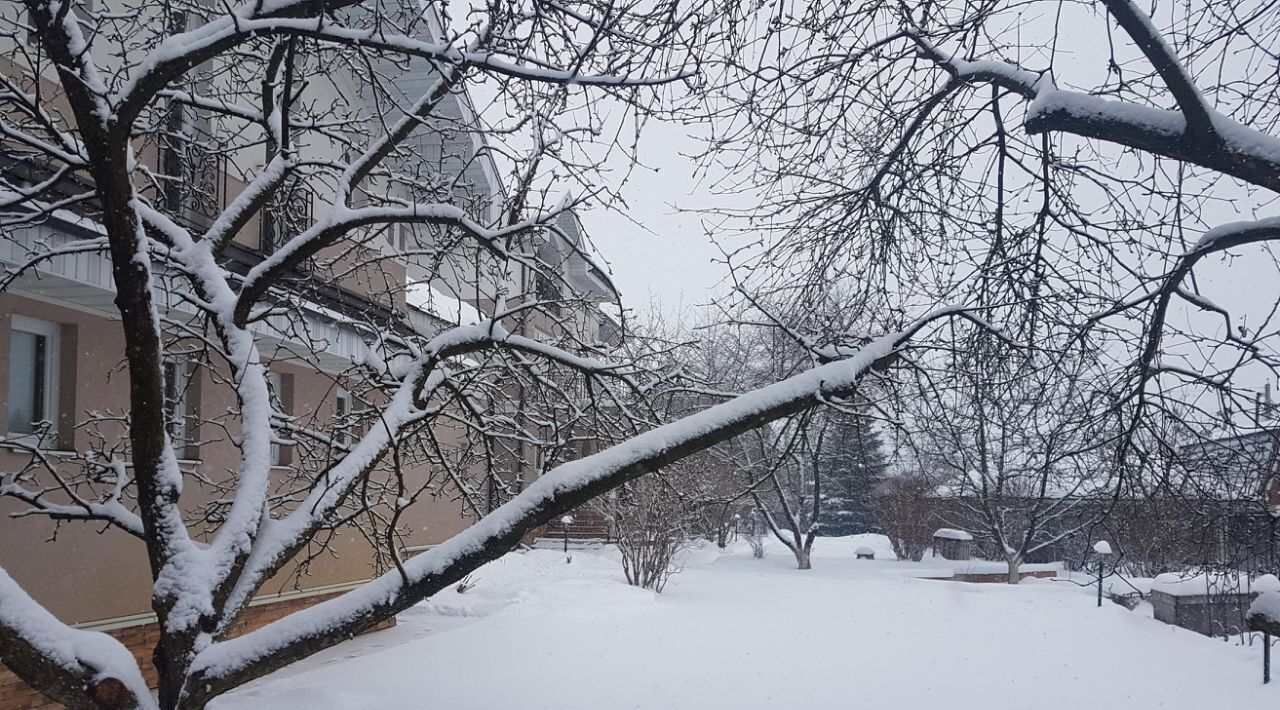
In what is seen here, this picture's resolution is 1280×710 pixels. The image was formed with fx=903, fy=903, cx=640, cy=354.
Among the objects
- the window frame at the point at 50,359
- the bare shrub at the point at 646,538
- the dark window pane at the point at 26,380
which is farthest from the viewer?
the bare shrub at the point at 646,538

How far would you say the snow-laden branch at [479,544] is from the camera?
418 centimetres

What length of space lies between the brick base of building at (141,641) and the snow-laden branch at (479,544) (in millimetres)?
2440

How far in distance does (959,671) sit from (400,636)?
24.3ft

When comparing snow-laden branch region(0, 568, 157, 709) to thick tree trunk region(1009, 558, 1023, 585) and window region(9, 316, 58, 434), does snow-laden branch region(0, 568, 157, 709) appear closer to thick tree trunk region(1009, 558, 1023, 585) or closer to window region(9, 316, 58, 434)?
window region(9, 316, 58, 434)

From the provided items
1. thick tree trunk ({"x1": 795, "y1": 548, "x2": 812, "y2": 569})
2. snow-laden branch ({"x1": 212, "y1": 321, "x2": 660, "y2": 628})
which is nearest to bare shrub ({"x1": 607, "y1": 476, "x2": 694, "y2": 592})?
thick tree trunk ({"x1": 795, "y1": 548, "x2": 812, "y2": 569})

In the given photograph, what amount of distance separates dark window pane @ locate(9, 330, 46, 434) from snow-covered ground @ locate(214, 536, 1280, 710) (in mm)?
3098

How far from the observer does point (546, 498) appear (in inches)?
176

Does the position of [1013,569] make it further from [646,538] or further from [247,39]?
[247,39]

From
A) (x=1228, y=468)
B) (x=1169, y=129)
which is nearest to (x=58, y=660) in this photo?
(x=1169, y=129)

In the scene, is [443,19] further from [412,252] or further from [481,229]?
[412,252]

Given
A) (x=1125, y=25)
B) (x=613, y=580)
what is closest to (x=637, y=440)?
(x=1125, y=25)

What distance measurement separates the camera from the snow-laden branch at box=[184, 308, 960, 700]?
4184 millimetres

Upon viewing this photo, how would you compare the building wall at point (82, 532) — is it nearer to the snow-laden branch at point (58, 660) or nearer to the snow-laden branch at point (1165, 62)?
the snow-laden branch at point (58, 660)

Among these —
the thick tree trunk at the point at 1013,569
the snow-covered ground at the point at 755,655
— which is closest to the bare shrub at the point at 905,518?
the thick tree trunk at the point at 1013,569
